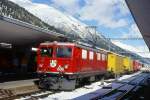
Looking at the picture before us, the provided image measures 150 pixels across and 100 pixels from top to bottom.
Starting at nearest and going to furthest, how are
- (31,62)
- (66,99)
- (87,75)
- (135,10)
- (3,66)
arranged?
(135,10) → (66,99) → (87,75) → (3,66) → (31,62)

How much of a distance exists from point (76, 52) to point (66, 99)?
5.49m

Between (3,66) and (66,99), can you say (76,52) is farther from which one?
(3,66)

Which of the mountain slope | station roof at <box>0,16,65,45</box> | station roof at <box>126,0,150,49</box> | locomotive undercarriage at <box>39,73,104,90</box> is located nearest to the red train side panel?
locomotive undercarriage at <box>39,73,104,90</box>

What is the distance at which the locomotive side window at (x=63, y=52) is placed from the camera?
21812 mm

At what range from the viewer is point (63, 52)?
2211 centimetres

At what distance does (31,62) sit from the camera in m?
36.8

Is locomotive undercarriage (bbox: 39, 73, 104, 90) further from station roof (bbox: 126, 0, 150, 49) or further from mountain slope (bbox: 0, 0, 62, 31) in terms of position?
mountain slope (bbox: 0, 0, 62, 31)

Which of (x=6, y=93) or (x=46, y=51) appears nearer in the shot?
(x=6, y=93)

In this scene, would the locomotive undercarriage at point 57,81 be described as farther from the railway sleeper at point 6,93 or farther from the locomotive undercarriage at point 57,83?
the railway sleeper at point 6,93

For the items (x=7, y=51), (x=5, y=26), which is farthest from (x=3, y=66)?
(x=5, y=26)

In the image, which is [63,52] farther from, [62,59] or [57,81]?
[57,81]

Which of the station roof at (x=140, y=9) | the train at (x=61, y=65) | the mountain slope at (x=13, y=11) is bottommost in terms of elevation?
the train at (x=61, y=65)

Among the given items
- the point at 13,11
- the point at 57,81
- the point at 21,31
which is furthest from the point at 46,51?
the point at 13,11

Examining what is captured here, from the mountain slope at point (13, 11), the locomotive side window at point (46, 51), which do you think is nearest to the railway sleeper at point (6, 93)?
the locomotive side window at point (46, 51)
